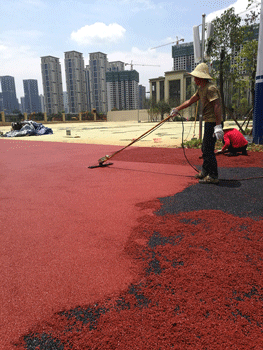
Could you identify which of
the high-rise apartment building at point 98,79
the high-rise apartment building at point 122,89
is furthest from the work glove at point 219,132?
the high-rise apartment building at point 98,79

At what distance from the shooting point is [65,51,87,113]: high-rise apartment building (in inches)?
3915

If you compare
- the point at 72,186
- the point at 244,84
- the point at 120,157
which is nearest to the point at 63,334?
the point at 72,186

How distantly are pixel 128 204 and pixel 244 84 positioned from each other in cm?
1279

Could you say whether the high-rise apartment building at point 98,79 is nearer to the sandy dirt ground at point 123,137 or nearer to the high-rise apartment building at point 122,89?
the high-rise apartment building at point 122,89

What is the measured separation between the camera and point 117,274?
1.92 metres

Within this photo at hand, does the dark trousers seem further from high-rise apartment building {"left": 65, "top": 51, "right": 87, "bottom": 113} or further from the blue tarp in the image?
high-rise apartment building {"left": 65, "top": 51, "right": 87, "bottom": 113}

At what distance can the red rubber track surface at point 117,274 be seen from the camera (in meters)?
1.41

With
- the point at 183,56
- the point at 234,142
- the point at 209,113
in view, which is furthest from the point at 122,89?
the point at 209,113

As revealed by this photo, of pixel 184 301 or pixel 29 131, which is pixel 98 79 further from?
pixel 184 301

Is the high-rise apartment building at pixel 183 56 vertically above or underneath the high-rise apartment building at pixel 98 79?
above

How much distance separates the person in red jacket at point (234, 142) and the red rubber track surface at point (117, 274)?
3972mm

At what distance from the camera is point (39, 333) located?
142 cm

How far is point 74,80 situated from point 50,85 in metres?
9.54

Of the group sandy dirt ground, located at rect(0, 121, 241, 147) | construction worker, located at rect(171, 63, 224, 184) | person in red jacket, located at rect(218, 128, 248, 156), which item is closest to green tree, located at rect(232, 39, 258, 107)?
sandy dirt ground, located at rect(0, 121, 241, 147)
